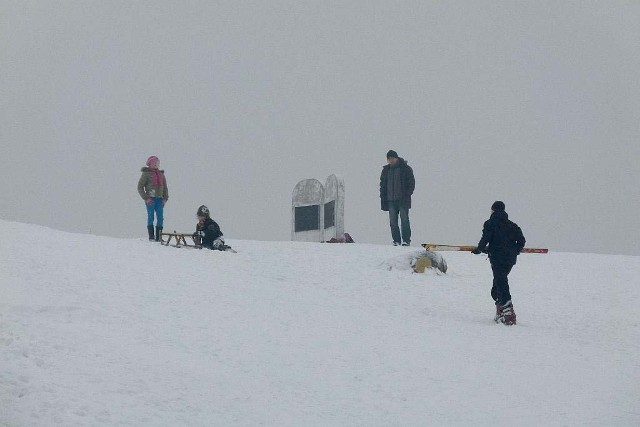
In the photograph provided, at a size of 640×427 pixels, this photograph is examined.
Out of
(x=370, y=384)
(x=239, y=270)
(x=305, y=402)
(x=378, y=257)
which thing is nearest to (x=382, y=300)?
(x=239, y=270)

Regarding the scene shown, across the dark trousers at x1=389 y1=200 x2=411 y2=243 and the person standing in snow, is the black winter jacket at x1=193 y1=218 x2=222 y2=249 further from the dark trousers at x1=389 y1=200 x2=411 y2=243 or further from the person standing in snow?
the dark trousers at x1=389 y1=200 x2=411 y2=243

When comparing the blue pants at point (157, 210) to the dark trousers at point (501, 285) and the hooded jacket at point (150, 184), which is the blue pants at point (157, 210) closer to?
the hooded jacket at point (150, 184)

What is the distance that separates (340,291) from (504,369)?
4955 millimetres

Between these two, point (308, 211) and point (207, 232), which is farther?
point (308, 211)

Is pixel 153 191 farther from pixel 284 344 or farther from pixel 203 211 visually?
pixel 284 344

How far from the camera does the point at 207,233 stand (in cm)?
1617

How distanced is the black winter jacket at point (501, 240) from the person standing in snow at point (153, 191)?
283 inches

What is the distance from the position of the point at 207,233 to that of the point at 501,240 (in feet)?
20.8

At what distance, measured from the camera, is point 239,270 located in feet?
46.0

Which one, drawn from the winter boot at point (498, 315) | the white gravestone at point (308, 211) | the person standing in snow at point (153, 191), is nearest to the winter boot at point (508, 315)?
the winter boot at point (498, 315)

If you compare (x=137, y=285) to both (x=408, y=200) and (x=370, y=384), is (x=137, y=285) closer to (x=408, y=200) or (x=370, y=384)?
(x=370, y=384)

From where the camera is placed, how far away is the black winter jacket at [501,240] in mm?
12055

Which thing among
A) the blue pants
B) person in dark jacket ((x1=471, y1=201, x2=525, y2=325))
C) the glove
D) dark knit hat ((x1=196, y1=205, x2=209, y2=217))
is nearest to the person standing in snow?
the blue pants

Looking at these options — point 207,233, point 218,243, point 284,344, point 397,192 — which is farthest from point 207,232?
point 284,344
